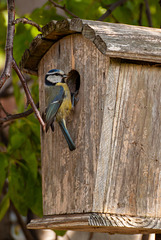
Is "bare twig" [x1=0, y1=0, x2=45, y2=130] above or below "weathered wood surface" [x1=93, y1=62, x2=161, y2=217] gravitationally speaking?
above

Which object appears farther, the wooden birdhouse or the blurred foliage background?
the blurred foliage background

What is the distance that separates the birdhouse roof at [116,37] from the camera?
7.34ft

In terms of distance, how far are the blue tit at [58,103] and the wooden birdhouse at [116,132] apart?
4 centimetres

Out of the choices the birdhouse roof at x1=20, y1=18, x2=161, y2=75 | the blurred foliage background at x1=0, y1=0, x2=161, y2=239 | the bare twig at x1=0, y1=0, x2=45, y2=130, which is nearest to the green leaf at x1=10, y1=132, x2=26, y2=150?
the blurred foliage background at x1=0, y1=0, x2=161, y2=239

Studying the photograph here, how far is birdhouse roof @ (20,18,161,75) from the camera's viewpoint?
2236mm

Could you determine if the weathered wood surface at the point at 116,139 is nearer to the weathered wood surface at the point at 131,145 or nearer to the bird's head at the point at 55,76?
the weathered wood surface at the point at 131,145

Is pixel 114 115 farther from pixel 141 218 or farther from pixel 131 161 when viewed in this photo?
pixel 141 218

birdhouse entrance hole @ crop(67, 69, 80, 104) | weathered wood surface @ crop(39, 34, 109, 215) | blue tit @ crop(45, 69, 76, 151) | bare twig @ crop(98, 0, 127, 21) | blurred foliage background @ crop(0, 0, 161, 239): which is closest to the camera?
weathered wood surface @ crop(39, 34, 109, 215)

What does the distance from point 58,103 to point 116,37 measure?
47 centimetres

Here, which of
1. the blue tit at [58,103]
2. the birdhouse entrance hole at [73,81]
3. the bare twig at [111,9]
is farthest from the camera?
the bare twig at [111,9]

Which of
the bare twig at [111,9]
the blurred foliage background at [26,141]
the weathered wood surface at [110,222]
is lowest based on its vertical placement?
the weathered wood surface at [110,222]

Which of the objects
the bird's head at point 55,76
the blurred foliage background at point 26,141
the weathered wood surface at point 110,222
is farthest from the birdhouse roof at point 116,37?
the weathered wood surface at point 110,222

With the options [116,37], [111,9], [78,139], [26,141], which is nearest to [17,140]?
[26,141]

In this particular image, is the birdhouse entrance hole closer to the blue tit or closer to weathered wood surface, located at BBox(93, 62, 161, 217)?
the blue tit
